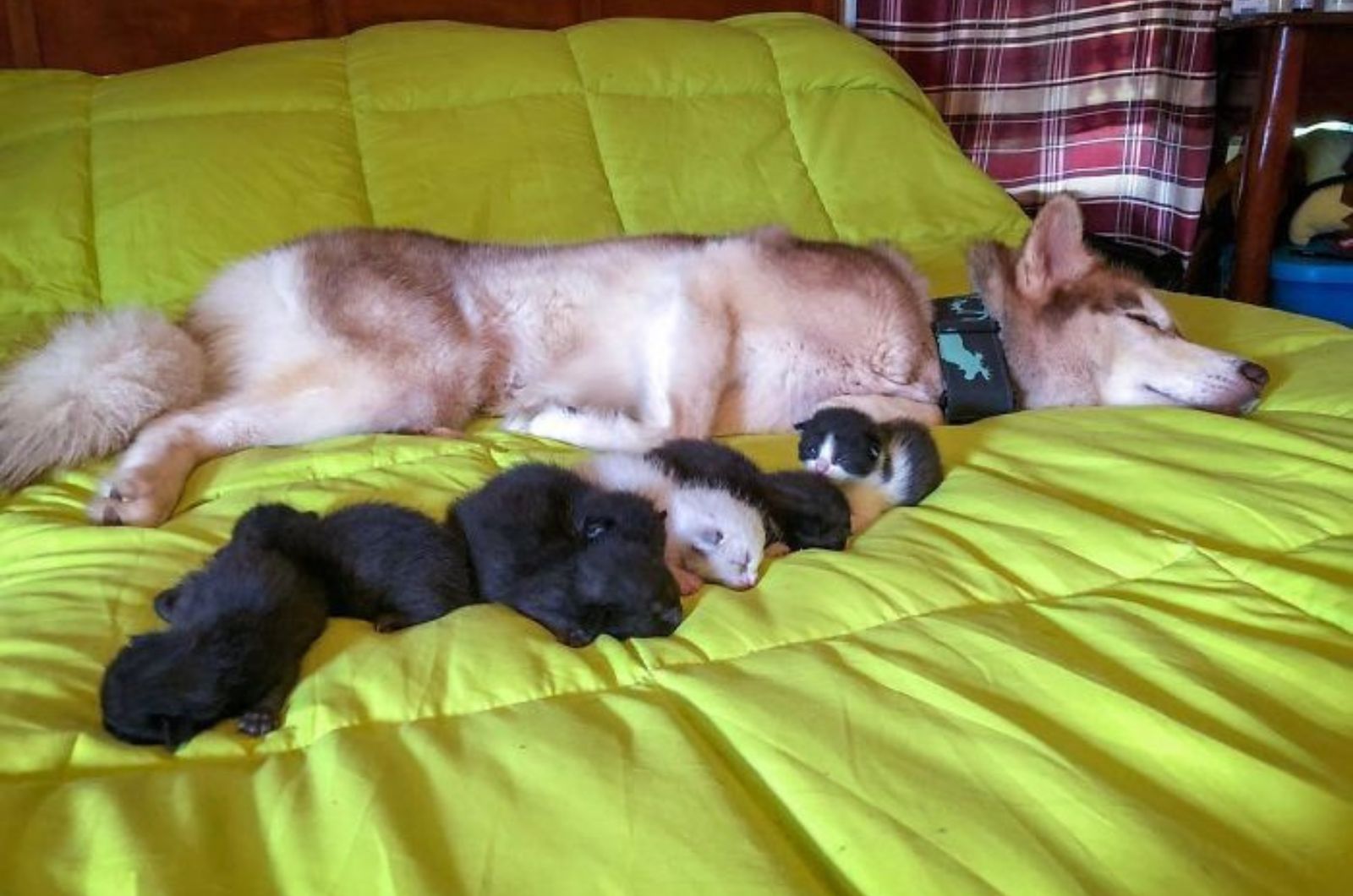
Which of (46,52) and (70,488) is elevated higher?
(46,52)

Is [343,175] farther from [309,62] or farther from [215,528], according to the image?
[215,528]

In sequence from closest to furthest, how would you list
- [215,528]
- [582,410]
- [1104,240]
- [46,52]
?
[215,528] < [582,410] < [46,52] < [1104,240]

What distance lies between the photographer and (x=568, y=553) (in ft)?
4.32

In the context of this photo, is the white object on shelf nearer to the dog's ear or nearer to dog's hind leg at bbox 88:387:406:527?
the dog's ear

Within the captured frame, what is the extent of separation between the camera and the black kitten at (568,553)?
117cm

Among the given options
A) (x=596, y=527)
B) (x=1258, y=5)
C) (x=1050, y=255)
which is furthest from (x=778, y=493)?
(x=1258, y=5)

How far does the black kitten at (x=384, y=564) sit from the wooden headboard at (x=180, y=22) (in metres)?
2.23

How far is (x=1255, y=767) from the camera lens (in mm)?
858

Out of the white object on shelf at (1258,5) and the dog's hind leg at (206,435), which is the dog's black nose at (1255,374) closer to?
the dog's hind leg at (206,435)

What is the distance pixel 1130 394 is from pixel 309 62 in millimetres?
2178

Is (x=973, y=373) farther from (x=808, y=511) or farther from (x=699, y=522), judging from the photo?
(x=699, y=522)

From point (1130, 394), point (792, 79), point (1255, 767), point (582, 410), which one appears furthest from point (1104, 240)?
point (1255, 767)

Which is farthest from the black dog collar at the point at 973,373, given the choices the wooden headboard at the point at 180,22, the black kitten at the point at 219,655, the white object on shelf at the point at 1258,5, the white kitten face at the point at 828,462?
the white object on shelf at the point at 1258,5

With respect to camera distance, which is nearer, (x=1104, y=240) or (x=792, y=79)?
(x=792, y=79)
